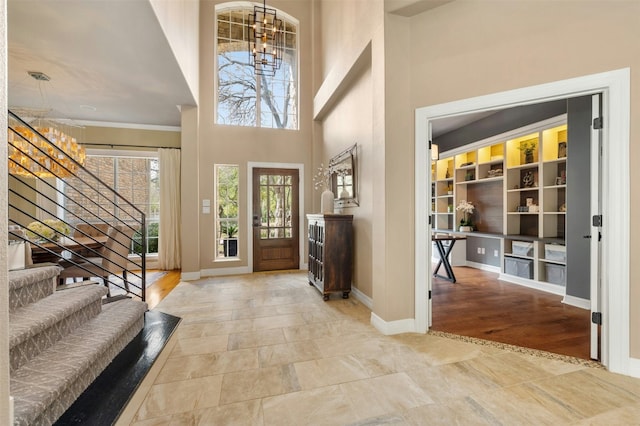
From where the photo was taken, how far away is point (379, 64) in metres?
2.83

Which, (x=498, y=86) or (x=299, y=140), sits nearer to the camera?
(x=498, y=86)

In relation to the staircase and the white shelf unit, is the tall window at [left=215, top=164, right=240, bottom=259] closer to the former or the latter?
the staircase

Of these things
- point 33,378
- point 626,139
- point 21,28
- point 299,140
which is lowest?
point 33,378

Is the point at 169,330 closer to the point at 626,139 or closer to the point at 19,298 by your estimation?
the point at 19,298

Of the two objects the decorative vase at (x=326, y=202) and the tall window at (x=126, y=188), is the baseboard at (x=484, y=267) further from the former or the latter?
the tall window at (x=126, y=188)

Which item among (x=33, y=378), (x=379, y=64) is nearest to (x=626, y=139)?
(x=379, y=64)

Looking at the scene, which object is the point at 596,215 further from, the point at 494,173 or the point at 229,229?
the point at 229,229

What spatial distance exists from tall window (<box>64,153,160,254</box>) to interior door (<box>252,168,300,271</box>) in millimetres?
2170

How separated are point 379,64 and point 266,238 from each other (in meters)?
3.77

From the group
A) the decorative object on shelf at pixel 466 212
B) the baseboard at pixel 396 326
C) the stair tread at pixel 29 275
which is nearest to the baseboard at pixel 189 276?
the stair tread at pixel 29 275

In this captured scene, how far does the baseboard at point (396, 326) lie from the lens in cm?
275

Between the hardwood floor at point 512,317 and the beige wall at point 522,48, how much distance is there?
653mm

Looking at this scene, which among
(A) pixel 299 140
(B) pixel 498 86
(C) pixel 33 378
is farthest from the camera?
(A) pixel 299 140

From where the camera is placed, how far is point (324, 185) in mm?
5512
